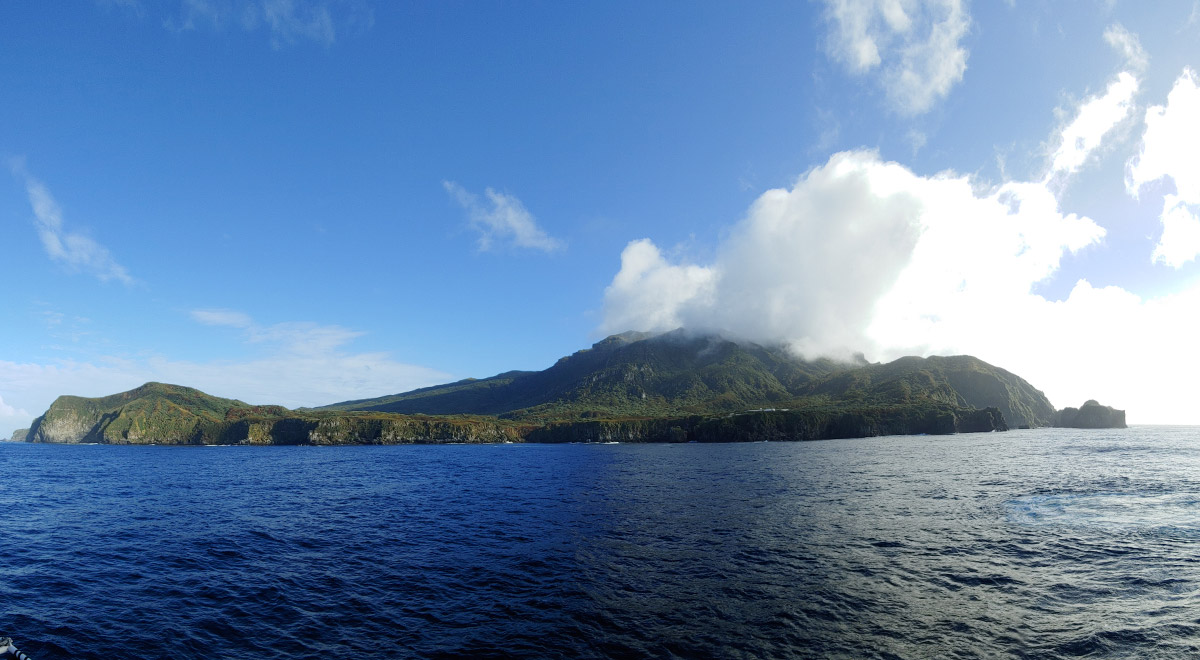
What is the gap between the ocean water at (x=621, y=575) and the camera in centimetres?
2558

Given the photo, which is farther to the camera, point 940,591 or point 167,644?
point 940,591

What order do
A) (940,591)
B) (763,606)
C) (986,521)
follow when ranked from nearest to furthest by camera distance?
(763,606) < (940,591) < (986,521)

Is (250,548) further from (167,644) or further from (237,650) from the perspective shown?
(237,650)

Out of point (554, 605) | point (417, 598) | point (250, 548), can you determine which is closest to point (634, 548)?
point (554, 605)

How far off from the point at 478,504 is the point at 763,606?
49551mm

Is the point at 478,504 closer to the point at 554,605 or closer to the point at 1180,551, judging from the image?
the point at 554,605

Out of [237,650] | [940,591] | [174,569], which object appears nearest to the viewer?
[237,650]

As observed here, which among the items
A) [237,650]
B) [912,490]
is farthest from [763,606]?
[912,490]

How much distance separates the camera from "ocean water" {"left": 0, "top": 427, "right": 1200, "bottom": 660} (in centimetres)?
2558

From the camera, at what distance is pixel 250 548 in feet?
151

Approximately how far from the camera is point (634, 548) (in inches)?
1706

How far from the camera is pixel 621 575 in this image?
3609 centimetres

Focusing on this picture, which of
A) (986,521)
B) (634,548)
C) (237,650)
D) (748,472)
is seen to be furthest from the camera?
(748,472)

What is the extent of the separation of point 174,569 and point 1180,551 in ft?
270
